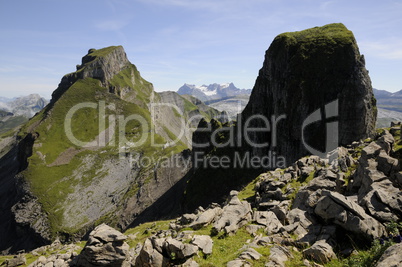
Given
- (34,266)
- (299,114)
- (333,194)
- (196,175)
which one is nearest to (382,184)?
(333,194)

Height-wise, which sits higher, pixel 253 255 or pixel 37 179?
pixel 253 255

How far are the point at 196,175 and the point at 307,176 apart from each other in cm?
8378

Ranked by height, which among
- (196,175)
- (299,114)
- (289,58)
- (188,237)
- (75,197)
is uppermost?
(289,58)

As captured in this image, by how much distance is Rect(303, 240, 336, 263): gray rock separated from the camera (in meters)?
16.2

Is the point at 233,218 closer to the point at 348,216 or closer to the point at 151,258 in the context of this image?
the point at 151,258

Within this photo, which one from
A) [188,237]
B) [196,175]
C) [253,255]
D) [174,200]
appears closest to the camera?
[253,255]

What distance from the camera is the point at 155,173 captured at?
181250 mm

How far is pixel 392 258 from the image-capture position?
435 inches

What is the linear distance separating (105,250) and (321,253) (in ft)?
67.0

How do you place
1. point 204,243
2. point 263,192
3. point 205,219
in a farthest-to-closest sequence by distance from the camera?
point 263,192, point 205,219, point 204,243

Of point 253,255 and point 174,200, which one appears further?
point 174,200

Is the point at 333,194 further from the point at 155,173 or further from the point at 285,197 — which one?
the point at 155,173

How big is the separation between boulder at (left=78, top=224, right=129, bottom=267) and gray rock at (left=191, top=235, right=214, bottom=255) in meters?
8.45

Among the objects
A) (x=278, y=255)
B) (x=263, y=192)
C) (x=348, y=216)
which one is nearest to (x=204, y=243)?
(x=278, y=255)
